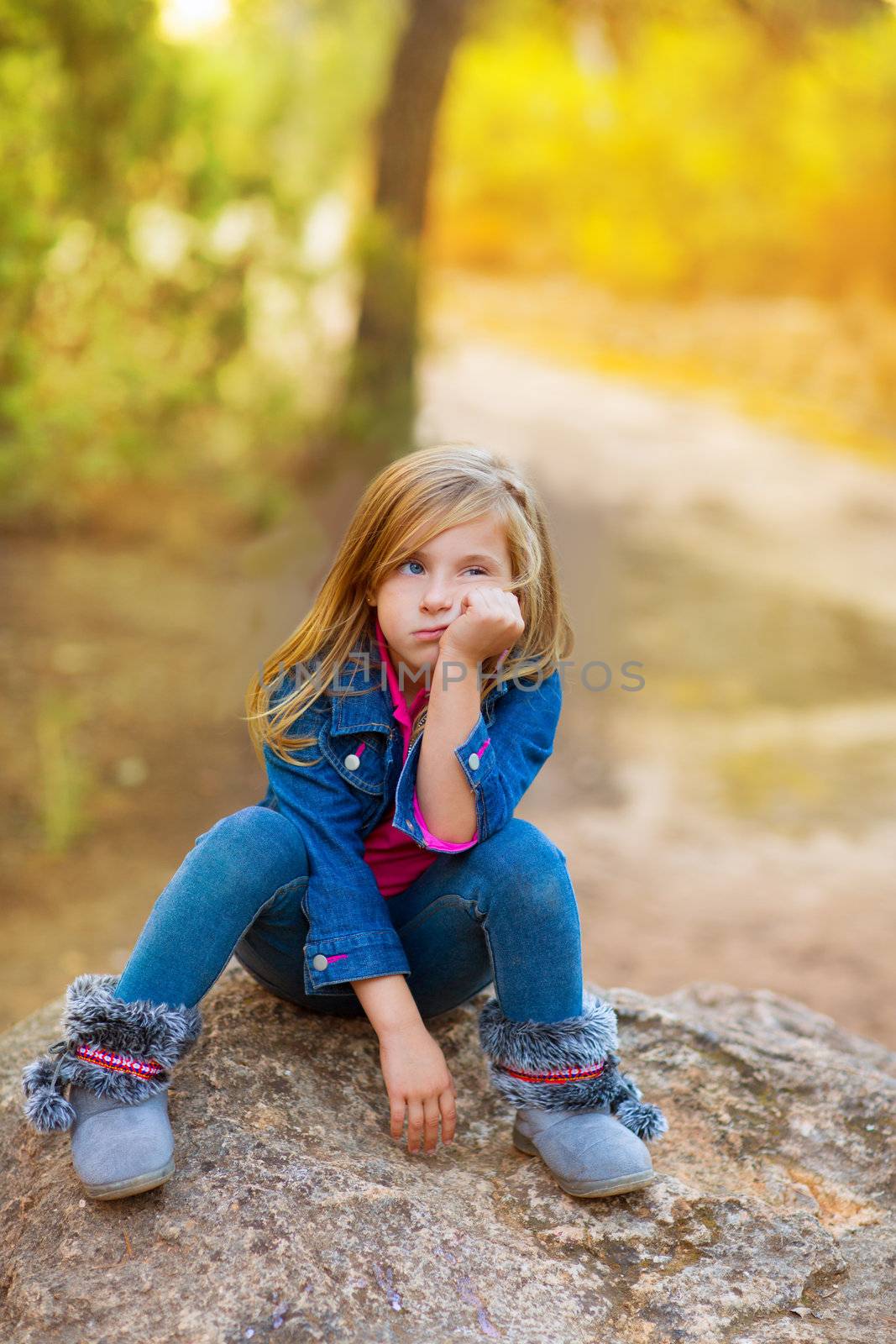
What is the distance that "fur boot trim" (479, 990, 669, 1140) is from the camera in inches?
55.4

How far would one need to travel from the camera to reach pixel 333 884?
1428 millimetres

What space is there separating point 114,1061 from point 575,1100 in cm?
52

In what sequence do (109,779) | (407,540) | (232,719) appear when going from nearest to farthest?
(407,540), (109,779), (232,719)

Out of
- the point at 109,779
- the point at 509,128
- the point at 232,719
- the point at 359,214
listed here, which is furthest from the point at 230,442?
the point at 509,128

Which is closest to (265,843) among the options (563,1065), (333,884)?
(333,884)

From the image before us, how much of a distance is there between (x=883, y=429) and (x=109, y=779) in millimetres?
5486

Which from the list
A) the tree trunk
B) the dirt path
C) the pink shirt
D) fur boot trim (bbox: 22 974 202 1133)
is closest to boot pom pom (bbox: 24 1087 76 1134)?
fur boot trim (bbox: 22 974 202 1133)

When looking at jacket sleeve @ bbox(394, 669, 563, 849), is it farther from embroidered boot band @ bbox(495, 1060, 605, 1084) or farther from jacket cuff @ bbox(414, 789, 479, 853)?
embroidered boot band @ bbox(495, 1060, 605, 1084)

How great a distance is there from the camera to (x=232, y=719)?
4.19m

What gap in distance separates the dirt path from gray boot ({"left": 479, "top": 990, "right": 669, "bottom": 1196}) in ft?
5.17

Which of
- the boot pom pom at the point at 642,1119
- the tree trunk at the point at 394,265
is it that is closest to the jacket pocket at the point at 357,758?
the boot pom pom at the point at 642,1119

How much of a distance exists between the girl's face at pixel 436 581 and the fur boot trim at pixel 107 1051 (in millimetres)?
493

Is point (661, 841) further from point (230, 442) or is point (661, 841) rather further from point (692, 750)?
point (230, 442)

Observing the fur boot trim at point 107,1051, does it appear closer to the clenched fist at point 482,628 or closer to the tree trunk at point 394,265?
the clenched fist at point 482,628
